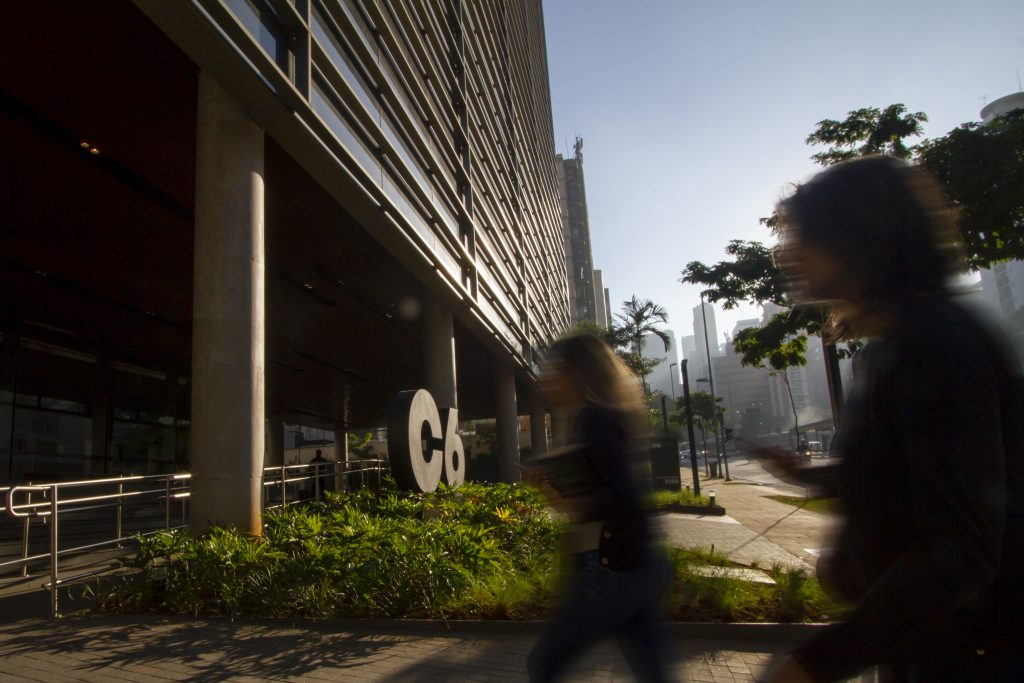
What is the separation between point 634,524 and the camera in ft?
7.58

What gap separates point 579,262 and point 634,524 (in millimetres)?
91759

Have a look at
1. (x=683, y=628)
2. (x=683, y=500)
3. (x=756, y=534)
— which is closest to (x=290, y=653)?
(x=683, y=628)

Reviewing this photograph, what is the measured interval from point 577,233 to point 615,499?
3725 inches

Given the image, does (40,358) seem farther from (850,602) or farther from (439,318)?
(850,602)

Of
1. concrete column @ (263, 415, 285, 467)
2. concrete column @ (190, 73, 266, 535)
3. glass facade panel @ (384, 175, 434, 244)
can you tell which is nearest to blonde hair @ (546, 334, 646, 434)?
concrete column @ (190, 73, 266, 535)

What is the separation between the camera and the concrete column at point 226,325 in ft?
24.4

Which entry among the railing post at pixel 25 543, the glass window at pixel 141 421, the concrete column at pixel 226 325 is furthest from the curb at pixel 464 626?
the glass window at pixel 141 421

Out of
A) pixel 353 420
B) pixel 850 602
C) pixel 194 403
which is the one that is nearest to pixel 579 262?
pixel 353 420

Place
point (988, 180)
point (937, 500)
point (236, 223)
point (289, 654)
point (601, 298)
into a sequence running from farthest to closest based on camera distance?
point (601, 298) < point (988, 180) < point (236, 223) < point (289, 654) < point (937, 500)

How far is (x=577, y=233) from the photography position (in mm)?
94938

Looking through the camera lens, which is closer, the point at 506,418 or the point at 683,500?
the point at 683,500

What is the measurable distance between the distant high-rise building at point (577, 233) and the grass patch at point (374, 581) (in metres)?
79.2

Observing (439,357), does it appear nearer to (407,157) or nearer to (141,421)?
(407,157)

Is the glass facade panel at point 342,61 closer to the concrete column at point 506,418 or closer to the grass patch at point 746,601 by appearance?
the grass patch at point 746,601
